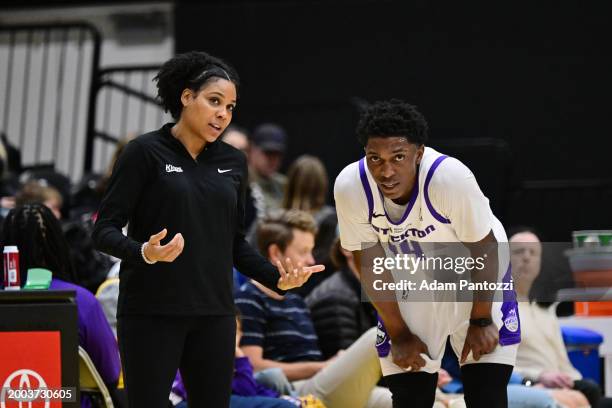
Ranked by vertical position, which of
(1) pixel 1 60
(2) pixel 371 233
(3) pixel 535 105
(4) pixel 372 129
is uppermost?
(1) pixel 1 60

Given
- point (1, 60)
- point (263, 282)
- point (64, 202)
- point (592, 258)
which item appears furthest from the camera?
point (1, 60)

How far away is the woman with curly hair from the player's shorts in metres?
0.47

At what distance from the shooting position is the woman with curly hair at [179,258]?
3.27 m

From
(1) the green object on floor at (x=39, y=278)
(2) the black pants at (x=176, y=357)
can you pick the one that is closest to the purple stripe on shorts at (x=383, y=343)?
(2) the black pants at (x=176, y=357)

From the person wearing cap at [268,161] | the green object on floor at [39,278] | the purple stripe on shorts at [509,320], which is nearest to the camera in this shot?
the purple stripe on shorts at [509,320]

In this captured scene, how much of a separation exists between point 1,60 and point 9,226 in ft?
20.3

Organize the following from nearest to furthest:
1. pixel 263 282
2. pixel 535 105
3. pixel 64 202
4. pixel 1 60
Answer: pixel 263 282 → pixel 64 202 → pixel 535 105 → pixel 1 60

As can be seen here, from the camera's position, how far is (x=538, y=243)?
175 inches

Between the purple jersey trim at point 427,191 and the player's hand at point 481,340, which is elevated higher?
the purple jersey trim at point 427,191

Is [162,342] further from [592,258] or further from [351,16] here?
[351,16]

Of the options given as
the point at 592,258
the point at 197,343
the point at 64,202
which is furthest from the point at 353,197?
the point at 64,202

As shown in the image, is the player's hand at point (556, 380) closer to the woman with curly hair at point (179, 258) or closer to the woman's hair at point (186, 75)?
the woman with curly hair at point (179, 258)

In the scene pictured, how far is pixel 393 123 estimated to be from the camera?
3.53 meters

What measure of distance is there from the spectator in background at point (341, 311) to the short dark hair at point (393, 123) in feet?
6.09
